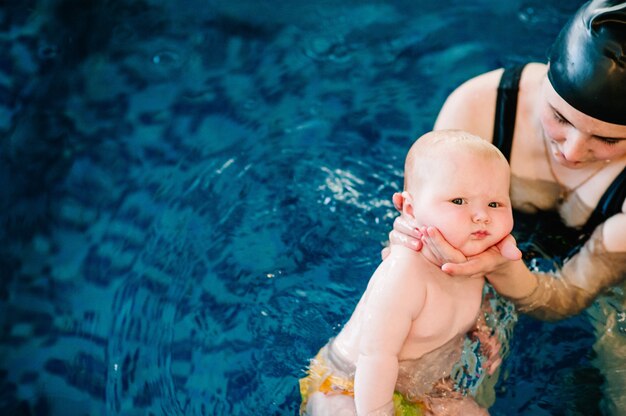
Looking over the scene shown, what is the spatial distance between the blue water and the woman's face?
0.73 meters

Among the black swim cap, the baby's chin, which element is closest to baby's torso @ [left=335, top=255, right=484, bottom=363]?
the baby's chin

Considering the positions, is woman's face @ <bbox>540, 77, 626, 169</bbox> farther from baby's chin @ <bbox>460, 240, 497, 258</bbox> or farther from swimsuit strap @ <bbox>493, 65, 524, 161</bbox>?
baby's chin @ <bbox>460, 240, 497, 258</bbox>

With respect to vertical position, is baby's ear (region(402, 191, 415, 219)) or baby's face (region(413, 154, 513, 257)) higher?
baby's face (region(413, 154, 513, 257))

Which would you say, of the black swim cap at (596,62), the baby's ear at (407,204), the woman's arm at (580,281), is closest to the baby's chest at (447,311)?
the baby's ear at (407,204)

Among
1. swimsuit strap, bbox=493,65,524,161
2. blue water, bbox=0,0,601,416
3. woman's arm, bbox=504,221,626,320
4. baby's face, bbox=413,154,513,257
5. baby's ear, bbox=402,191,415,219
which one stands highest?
baby's face, bbox=413,154,513,257

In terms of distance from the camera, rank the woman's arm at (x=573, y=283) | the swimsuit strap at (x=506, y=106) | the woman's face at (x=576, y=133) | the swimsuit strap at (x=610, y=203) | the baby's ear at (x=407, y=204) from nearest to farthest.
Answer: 1. the baby's ear at (x=407, y=204)
2. the woman's face at (x=576, y=133)
3. the woman's arm at (x=573, y=283)
4. the swimsuit strap at (x=610, y=203)
5. the swimsuit strap at (x=506, y=106)

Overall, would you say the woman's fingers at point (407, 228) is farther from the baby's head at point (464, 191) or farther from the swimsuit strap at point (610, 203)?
the swimsuit strap at point (610, 203)

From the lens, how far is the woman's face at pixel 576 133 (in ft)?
7.64

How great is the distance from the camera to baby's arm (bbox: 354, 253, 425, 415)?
211 centimetres

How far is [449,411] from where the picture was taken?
2281 mm

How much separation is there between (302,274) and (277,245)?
0.20 m

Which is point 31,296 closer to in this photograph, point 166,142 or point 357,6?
point 166,142

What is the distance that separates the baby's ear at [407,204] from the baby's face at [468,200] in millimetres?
58

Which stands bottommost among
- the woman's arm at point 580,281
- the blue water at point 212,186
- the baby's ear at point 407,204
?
the blue water at point 212,186
